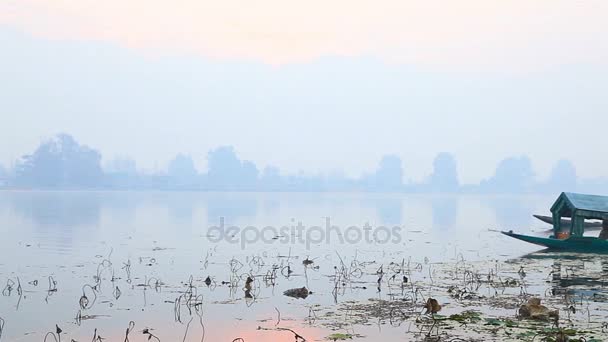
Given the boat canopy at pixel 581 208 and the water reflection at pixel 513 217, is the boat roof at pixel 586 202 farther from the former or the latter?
the water reflection at pixel 513 217

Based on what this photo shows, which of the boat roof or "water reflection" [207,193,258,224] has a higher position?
the boat roof

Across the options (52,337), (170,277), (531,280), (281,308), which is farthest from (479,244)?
(52,337)

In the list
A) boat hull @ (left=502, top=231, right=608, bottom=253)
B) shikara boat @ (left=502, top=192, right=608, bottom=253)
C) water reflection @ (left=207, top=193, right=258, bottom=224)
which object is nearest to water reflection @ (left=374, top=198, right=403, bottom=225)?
water reflection @ (left=207, top=193, right=258, bottom=224)

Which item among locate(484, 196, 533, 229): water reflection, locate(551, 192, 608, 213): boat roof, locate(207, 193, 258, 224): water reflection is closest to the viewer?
locate(551, 192, 608, 213): boat roof

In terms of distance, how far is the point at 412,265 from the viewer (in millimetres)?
25547

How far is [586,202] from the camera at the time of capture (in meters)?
27.7

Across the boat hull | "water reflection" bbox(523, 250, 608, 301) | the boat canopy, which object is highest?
the boat canopy

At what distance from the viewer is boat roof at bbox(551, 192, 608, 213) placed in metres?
27.1

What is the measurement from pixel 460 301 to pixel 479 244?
22.2 m

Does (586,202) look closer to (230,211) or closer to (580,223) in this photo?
(580,223)

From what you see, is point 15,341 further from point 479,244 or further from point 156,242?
point 479,244

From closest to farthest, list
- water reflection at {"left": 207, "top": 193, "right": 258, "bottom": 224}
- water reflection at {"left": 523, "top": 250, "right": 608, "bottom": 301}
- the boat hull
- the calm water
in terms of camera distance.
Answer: the calm water
water reflection at {"left": 523, "top": 250, "right": 608, "bottom": 301}
the boat hull
water reflection at {"left": 207, "top": 193, "right": 258, "bottom": 224}

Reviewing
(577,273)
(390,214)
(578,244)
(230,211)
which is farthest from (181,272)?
(390,214)

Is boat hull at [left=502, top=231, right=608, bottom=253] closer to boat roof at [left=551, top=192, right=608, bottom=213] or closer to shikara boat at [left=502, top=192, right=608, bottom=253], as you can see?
shikara boat at [left=502, top=192, right=608, bottom=253]
